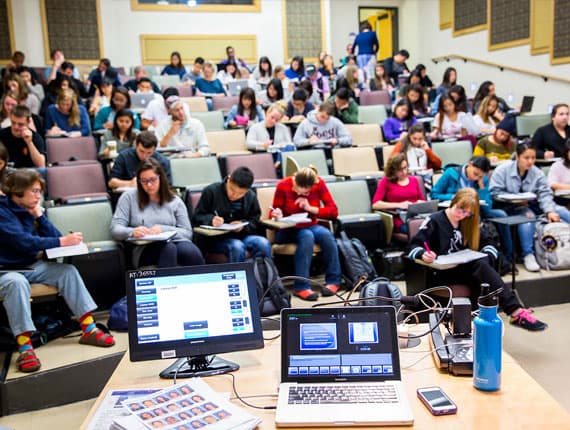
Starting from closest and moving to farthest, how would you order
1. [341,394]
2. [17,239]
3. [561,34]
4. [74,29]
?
[341,394], [17,239], [561,34], [74,29]

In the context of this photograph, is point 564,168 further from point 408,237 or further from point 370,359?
point 370,359

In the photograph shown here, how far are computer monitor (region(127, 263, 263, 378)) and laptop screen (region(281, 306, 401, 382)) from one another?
0.21 meters

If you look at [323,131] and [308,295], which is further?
[323,131]

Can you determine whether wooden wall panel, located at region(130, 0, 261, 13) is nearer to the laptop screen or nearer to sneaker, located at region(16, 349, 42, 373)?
sneaker, located at region(16, 349, 42, 373)

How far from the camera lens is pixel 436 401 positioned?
1.62m

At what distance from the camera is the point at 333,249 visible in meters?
4.31

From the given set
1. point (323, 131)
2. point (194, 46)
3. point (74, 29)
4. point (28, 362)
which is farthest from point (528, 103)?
point (74, 29)

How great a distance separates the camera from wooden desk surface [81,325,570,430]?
153cm

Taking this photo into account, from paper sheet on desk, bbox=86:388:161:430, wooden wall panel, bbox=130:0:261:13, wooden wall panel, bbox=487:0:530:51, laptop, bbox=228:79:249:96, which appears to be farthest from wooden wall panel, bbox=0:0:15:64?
paper sheet on desk, bbox=86:388:161:430

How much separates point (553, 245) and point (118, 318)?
3.03 m

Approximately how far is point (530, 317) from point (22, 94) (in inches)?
220

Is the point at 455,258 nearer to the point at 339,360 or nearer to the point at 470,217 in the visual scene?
the point at 470,217

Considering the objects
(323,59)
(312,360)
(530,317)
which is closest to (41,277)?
(312,360)

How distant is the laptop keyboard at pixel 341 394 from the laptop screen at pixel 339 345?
4 centimetres
